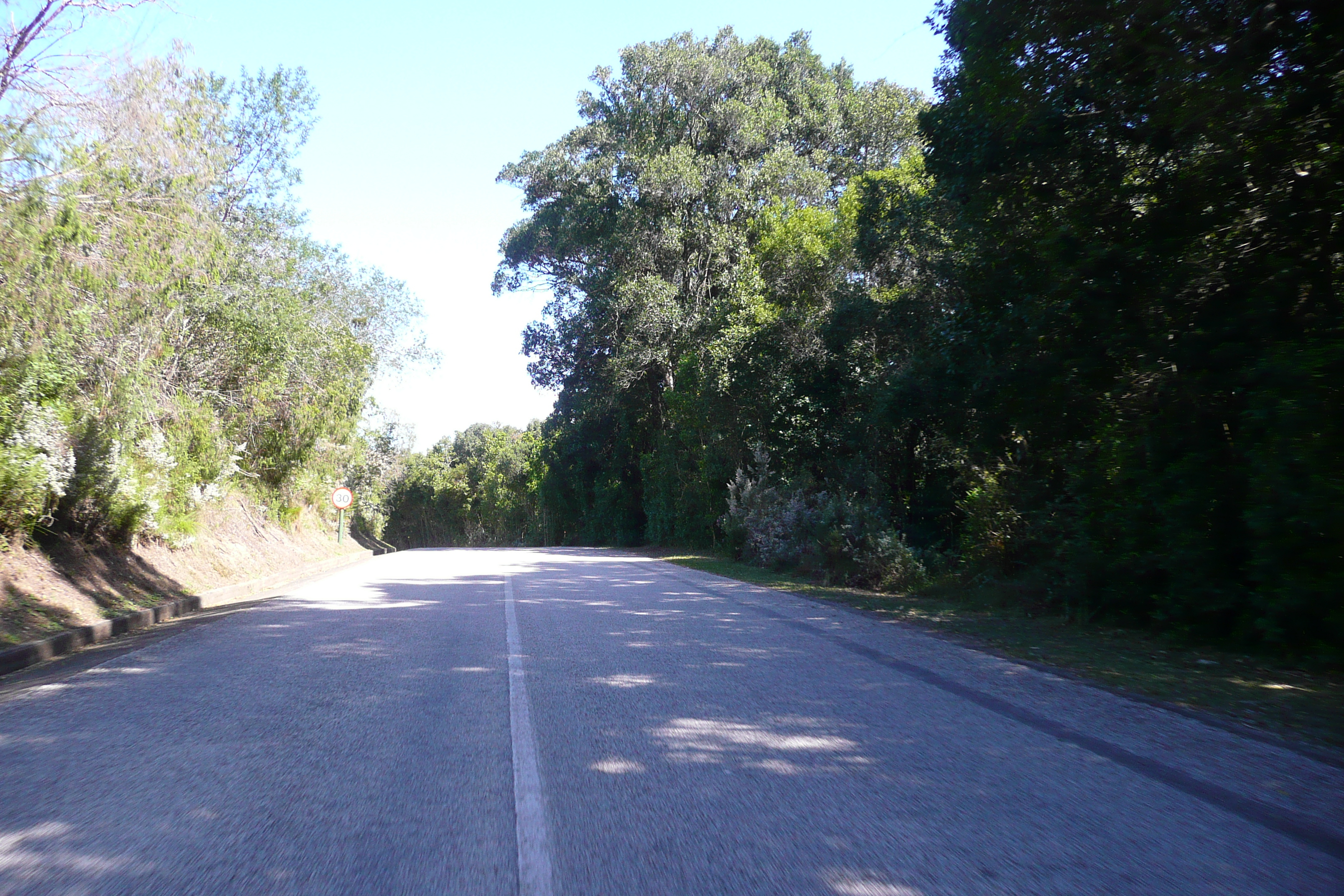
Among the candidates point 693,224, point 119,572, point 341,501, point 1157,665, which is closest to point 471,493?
point 341,501

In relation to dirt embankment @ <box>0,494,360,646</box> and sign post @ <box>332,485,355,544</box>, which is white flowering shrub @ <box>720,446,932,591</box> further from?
sign post @ <box>332,485,355,544</box>

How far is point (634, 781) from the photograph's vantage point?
5023 millimetres

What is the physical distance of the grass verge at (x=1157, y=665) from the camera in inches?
260

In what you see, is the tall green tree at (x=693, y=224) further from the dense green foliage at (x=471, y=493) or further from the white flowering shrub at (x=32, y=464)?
the dense green foliage at (x=471, y=493)

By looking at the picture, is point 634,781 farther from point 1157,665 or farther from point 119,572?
point 119,572

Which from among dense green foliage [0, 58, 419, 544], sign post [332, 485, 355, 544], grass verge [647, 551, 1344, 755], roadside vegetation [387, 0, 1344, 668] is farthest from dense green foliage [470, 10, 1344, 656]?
sign post [332, 485, 355, 544]

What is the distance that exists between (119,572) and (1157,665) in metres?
13.5

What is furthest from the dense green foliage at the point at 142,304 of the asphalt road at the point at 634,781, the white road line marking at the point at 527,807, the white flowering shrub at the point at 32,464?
the white road line marking at the point at 527,807

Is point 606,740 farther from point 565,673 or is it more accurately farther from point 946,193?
point 946,193

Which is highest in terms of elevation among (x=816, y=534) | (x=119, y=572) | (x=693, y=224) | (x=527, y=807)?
(x=693, y=224)

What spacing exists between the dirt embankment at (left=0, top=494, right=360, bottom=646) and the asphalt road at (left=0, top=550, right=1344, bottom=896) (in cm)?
221

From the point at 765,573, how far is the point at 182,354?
40.6ft

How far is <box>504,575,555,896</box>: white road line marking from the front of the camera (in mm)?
3762

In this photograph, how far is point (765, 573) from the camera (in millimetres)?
20250
